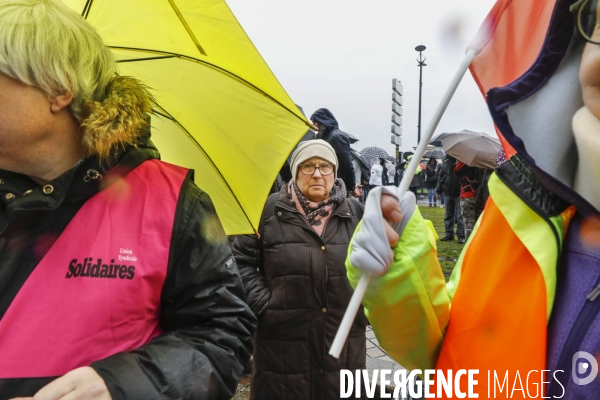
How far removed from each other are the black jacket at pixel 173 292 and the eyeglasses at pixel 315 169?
1574 millimetres

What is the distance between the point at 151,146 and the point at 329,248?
144 centimetres

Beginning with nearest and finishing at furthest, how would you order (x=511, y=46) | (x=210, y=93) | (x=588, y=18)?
(x=588, y=18)
(x=511, y=46)
(x=210, y=93)

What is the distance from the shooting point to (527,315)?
3.82 feet

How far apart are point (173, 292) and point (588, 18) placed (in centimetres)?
137

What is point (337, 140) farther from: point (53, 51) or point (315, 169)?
point (53, 51)

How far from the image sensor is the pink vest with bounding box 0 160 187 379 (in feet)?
4.06

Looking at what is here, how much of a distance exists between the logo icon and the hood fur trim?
1.37m

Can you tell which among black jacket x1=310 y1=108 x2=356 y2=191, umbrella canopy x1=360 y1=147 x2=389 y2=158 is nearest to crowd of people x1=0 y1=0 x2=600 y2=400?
black jacket x1=310 y1=108 x2=356 y2=191

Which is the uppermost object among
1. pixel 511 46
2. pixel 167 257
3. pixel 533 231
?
pixel 511 46

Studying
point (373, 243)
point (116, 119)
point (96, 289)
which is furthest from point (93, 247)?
point (373, 243)

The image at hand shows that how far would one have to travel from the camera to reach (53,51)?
4.37 feet

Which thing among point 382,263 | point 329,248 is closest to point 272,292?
point 329,248

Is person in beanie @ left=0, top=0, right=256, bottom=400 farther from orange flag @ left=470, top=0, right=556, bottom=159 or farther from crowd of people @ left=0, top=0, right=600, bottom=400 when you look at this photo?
orange flag @ left=470, top=0, right=556, bottom=159

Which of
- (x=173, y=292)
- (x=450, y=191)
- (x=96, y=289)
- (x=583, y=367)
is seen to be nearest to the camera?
(x=583, y=367)
